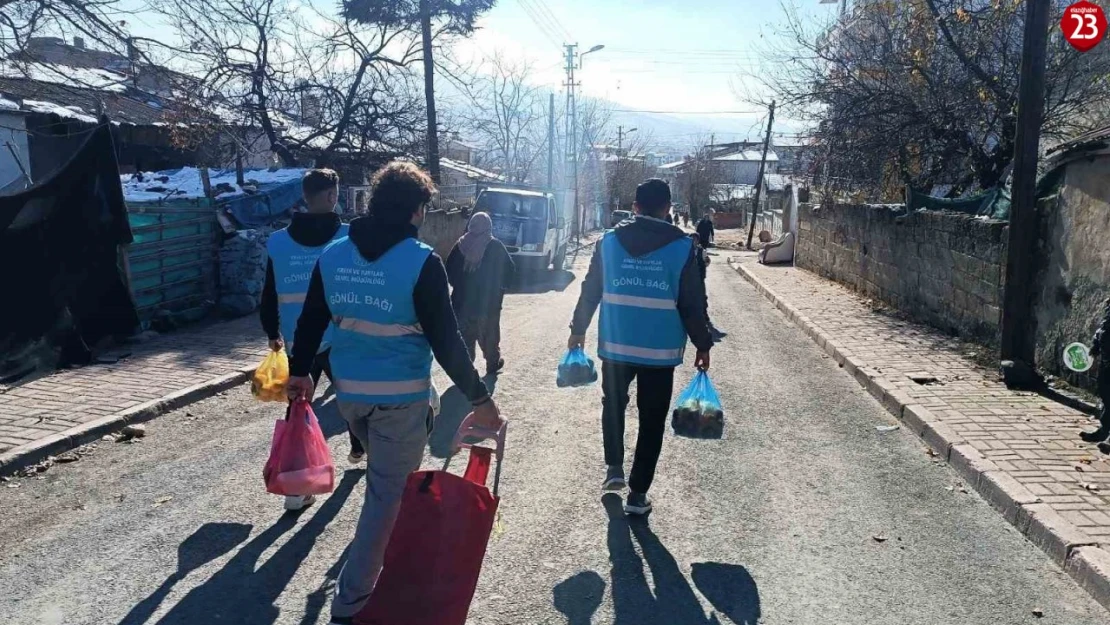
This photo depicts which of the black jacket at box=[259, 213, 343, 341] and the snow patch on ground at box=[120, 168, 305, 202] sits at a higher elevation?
the snow patch on ground at box=[120, 168, 305, 202]

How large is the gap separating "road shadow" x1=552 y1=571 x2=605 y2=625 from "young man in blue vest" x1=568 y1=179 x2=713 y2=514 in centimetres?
86

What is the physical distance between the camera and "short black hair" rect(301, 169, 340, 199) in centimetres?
498

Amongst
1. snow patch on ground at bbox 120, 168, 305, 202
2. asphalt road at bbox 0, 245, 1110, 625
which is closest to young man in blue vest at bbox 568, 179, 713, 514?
asphalt road at bbox 0, 245, 1110, 625

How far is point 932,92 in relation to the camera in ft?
48.0

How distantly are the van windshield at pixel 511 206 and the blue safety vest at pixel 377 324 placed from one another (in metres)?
17.4

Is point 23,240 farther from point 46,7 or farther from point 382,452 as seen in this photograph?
point 382,452

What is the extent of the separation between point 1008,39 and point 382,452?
13978 millimetres

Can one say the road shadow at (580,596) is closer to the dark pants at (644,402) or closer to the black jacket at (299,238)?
the dark pants at (644,402)

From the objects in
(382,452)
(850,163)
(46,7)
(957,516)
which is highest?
(46,7)

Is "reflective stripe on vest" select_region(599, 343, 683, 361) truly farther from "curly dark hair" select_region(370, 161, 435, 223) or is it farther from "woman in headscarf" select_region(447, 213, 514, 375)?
"woman in headscarf" select_region(447, 213, 514, 375)

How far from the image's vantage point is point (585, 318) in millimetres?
5238

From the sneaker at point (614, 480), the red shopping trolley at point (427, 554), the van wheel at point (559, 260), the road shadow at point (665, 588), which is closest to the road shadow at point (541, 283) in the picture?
the van wheel at point (559, 260)

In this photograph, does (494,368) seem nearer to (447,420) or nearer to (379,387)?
(447,420)

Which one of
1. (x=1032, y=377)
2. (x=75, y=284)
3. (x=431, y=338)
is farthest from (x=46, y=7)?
(x=1032, y=377)
